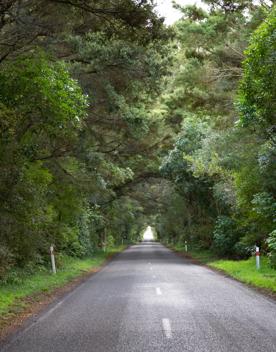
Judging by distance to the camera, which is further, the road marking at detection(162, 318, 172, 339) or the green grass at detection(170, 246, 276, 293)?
the green grass at detection(170, 246, 276, 293)

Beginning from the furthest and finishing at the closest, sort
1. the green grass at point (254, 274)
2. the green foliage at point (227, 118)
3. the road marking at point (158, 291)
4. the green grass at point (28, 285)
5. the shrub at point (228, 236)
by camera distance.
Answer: the shrub at point (228, 236), the green grass at point (254, 274), the road marking at point (158, 291), the green foliage at point (227, 118), the green grass at point (28, 285)

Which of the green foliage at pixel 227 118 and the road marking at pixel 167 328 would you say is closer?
the road marking at pixel 167 328

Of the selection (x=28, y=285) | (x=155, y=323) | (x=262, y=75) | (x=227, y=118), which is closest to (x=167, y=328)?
(x=155, y=323)

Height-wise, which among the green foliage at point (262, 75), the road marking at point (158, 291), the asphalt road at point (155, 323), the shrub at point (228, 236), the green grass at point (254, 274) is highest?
the green foliage at point (262, 75)

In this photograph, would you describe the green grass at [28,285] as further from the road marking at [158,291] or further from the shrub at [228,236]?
the shrub at [228,236]

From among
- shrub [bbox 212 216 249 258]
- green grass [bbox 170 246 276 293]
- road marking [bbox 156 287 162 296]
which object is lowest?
green grass [bbox 170 246 276 293]

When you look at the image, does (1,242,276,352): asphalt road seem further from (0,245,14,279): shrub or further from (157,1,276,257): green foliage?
(157,1,276,257): green foliage

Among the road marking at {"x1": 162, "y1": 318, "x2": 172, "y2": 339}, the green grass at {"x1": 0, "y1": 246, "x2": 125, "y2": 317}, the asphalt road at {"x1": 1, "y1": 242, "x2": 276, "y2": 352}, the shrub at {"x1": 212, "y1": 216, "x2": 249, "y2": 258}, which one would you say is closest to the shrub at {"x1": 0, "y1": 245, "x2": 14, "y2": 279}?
the green grass at {"x1": 0, "y1": 246, "x2": 125, "y2": 317}

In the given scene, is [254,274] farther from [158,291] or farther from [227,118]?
[227,118]

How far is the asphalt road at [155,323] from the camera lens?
7.82 metres

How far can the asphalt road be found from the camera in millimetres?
7820

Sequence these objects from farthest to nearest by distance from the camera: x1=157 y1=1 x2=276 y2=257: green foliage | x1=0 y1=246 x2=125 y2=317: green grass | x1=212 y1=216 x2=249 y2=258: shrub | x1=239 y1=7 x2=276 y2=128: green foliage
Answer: x1=212 y1=216 x2=249 y2=258: shrub → x1=157 y1=1 x2=276 y2=257: green foliage → x1=0 y1=246 x2=125 y2=317: green grass → x1=239 y1=7 x2=276 y2=128: green foliage

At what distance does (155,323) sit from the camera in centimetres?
966

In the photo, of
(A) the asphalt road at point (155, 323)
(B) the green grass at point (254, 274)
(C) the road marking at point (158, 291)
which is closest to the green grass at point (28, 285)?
(A) the asphalt road at point (155, 323)
